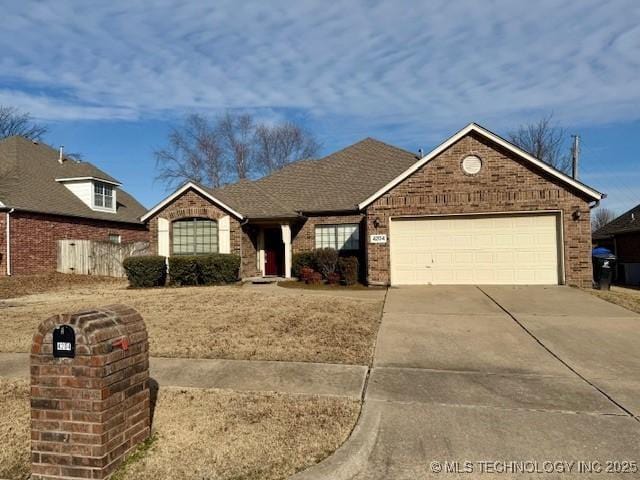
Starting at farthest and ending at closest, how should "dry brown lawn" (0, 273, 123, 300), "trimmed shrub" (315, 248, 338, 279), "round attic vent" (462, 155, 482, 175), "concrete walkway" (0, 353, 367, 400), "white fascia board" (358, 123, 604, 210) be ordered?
"trimmed shrub" (315, 248, 338, 279) < "dry brown lawn" (0, 273, 123, 300) < "round attic vent" (462, 155, 482, 175) < "white fascia board" (358, 123, 604, 210) < "concrete walkway" (0, 353, 367, 400)

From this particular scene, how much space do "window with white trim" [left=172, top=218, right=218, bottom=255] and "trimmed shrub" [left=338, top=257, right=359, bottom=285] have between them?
5708 mm

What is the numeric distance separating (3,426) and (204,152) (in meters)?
38.4

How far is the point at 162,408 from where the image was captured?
4.84 m

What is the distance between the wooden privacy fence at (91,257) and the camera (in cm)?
2239

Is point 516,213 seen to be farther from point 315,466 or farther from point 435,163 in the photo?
point 315,466

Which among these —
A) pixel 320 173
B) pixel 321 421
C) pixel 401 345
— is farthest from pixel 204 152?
pixel 321 421

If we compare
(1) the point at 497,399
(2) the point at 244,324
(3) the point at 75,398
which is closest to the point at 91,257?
(2) the point at 244,324

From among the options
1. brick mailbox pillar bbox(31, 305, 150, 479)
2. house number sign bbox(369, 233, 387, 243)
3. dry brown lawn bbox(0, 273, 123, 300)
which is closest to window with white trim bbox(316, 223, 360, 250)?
house number sign bbox(369, 233, 387, 243)

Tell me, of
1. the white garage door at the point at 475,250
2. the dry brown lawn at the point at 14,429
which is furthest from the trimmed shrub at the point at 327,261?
the dry brown lawn at the point at 14,429

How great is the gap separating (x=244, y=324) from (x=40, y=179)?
20.8 meters

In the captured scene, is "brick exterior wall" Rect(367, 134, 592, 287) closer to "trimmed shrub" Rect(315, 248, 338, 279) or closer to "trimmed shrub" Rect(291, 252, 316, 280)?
"trimmed shrub" Rect(315, 248, 338, 279)

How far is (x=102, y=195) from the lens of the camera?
26.8m

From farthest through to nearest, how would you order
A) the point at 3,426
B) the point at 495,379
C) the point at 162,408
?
the point at 495,379 < the point at 162,408 < the point at 3,426

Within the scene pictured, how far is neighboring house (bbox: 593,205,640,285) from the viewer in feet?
68.1
